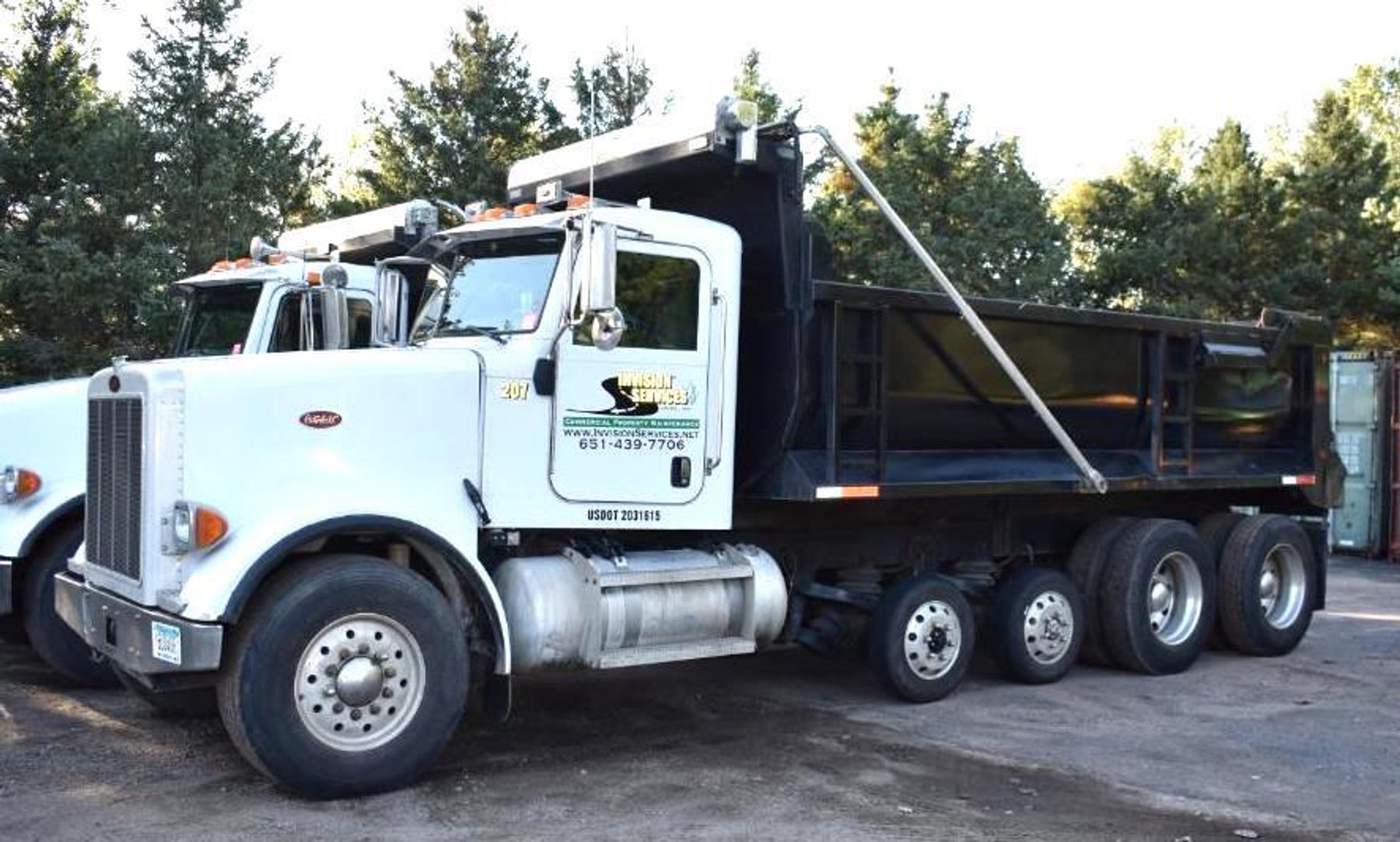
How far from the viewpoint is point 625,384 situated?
668cm

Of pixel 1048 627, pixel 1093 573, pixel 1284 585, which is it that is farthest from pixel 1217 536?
pixel 1048 627

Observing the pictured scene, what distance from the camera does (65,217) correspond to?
20.5 m

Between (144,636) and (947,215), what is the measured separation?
28128 mm

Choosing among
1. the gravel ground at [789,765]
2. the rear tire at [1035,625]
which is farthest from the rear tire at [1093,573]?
the rear tire at [1035,625]

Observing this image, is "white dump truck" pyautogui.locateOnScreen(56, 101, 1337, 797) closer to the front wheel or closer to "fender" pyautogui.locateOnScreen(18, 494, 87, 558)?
the front wheel

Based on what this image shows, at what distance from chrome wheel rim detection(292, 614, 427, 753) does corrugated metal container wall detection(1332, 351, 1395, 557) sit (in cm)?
1452

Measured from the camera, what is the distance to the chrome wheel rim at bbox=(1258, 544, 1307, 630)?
10.3m

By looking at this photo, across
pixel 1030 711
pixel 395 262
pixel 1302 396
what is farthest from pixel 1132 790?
pixel 1302 396

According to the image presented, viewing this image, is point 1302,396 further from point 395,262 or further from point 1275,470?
point 395,262

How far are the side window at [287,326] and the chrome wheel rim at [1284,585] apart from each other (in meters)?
7.53

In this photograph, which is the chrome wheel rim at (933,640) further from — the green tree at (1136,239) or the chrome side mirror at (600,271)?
the green tree at (1136,239)

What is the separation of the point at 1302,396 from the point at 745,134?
5.97m

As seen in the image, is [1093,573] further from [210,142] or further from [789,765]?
[210,142]

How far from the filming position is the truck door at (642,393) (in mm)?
6516
